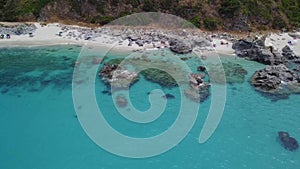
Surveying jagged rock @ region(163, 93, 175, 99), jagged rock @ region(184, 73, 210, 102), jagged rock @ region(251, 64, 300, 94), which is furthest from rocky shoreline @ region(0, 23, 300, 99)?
jagged rock @ region(163, 93, 175, 99)

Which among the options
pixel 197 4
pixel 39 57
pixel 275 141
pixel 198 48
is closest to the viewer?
pixel 275 141

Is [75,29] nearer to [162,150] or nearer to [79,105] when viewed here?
[79,105]

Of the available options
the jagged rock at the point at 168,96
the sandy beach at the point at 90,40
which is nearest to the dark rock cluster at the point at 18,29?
the sandy beach at the point at 90,40

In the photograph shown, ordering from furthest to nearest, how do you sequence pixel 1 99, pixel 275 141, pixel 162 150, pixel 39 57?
pixel 39 57 → pixel 1 99 → pixel 275 141 → pixel 162 150

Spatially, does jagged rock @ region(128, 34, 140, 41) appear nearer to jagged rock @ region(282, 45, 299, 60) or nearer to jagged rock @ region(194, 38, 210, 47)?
jagged rock @ region(194, 38, 210, 47)

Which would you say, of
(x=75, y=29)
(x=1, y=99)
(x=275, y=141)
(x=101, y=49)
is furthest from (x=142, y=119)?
(x=75, y=29)

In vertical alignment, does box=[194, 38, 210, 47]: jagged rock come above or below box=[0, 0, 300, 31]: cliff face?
below
